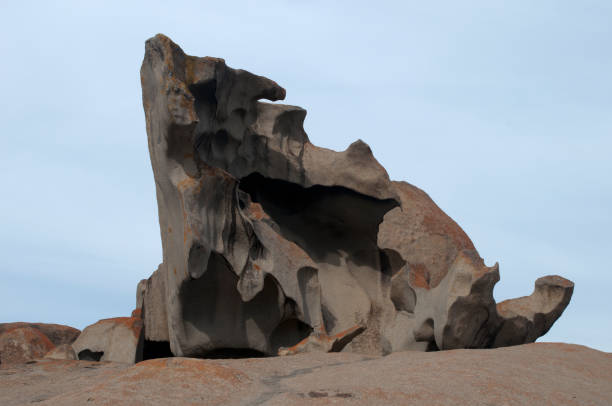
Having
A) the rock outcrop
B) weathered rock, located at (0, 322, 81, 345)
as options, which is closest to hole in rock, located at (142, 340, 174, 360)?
the rock outcrop

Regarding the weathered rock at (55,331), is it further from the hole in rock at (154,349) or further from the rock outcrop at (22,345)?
the hole in rock at (154,349)

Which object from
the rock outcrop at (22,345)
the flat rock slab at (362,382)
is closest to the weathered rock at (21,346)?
the rock outcrop at (22,345)

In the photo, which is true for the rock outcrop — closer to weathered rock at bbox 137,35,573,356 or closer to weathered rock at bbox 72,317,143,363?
weathered rock at bbox 72,317,143,363

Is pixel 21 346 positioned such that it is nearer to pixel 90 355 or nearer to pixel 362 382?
pixel 90 355

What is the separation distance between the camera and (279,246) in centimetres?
1012

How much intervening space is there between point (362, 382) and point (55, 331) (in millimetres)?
9529

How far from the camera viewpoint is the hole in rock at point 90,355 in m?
11.8

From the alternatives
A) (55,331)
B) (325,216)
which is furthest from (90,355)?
(325,216)

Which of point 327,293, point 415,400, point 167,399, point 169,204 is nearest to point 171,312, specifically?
point 169,204

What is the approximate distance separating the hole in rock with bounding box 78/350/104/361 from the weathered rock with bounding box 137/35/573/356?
0.87 metres

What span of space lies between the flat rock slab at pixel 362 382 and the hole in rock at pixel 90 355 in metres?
3.51

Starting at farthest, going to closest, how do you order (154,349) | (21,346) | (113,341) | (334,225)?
(334,225)
(21,346)
(154,349)
(113,341)

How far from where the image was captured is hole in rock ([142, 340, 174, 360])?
11671mm

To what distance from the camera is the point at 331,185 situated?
12016 millimetres
